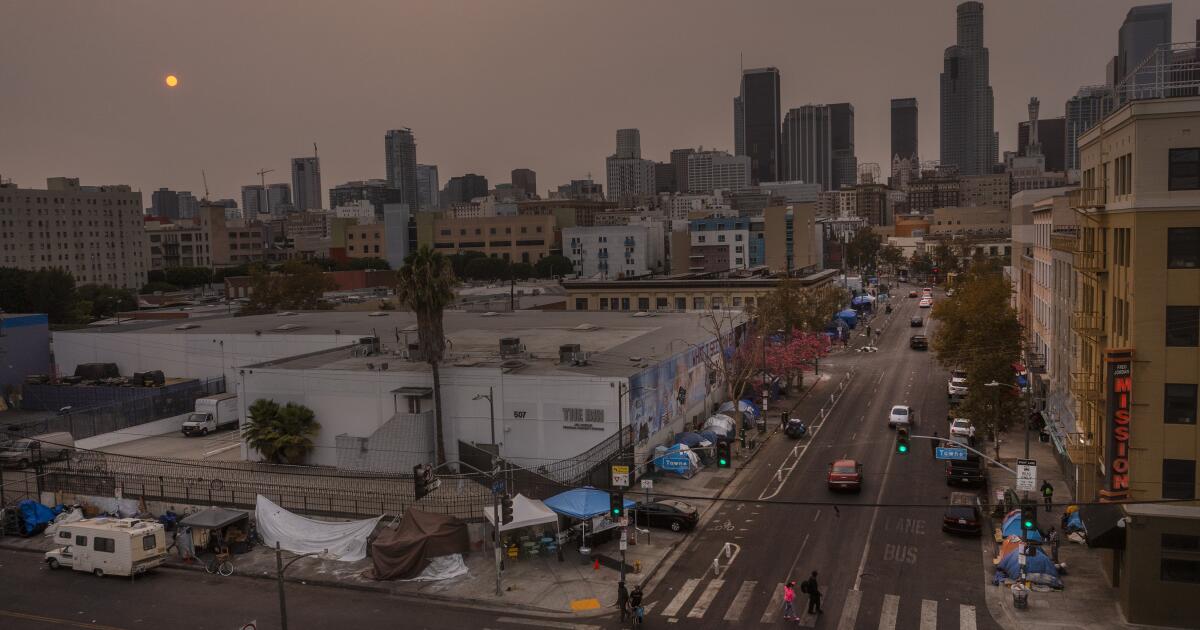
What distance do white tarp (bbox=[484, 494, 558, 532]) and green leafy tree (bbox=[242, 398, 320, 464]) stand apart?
17.0 metres

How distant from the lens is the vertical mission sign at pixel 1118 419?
94.0 ft

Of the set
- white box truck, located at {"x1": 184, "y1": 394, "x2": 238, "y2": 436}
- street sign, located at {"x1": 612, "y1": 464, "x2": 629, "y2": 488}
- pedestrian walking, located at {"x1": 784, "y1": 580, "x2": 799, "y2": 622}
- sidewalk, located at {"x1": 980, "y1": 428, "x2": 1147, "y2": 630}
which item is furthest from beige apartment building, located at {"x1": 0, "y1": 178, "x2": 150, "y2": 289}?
sidewalk, located at {"x1": 980, "y1": 428, "x2": 1147, "y2": 630}

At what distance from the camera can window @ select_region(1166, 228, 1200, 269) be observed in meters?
28.3

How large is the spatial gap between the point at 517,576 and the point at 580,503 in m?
3.88

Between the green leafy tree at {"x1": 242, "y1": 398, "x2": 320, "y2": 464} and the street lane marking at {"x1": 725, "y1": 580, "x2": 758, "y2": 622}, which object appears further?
the green leafy tree at {"x1": 242, "y1": 398, "x2": 320, "y2": 464}

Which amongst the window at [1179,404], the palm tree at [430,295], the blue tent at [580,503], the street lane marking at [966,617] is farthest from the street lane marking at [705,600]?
the palm tree at [430,295]

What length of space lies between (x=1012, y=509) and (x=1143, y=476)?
8700mm

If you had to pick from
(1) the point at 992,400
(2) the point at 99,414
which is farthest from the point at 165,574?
(1) the point at 992,400

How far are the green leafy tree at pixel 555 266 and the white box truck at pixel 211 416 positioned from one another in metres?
120

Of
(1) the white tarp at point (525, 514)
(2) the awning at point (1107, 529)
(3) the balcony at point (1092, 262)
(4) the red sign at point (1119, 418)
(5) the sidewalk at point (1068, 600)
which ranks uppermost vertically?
(3) the balcony at point (1092, 262)

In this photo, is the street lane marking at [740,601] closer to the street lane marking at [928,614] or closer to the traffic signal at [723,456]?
the traffic signal at [723,456]

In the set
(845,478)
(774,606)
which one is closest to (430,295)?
(845,478)

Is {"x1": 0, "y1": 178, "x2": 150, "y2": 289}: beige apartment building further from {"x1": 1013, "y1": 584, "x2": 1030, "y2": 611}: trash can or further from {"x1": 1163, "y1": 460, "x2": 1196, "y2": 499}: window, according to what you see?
{"x1": 1163, "y1": 460, "x2": 1196, "y2": 499}: window

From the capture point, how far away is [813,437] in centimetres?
5378
